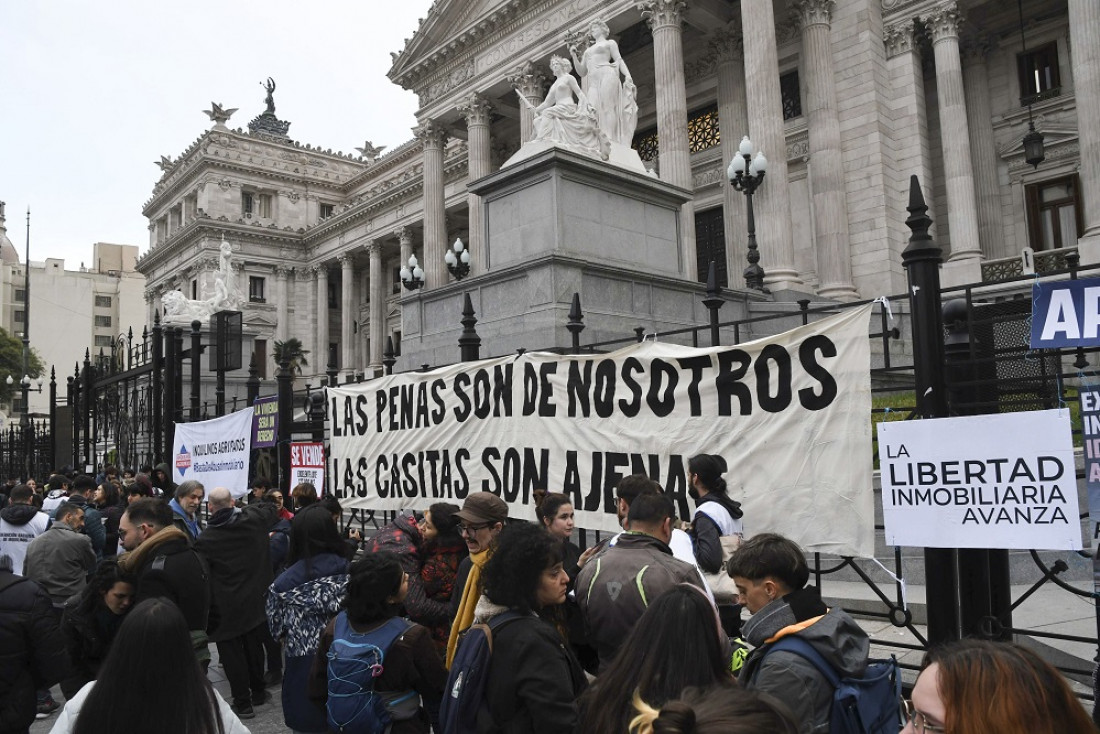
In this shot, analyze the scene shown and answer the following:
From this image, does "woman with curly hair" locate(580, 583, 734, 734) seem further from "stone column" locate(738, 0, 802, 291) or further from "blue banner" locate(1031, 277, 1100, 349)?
"stone column" locate(738, 0, 802, 291)

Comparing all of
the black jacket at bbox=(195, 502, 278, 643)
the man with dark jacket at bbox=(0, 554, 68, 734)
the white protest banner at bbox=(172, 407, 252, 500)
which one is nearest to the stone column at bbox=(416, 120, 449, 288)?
the white protest banner at bbox=(172, 407, 252, 500)

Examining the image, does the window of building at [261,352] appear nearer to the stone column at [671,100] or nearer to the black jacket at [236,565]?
the stone column at [671,100]

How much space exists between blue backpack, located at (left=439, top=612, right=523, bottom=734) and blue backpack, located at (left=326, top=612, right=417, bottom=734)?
624 mm

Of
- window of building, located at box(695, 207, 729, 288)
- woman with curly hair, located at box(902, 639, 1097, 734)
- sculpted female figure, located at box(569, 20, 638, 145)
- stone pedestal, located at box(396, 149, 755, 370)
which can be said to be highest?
window of building, located at box(695, 207, 729, 288)

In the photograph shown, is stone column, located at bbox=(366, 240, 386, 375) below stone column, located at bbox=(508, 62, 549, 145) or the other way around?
below

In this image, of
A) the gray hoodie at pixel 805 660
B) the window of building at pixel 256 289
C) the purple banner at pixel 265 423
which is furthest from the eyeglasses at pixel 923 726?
the window of building at pixel 256 289

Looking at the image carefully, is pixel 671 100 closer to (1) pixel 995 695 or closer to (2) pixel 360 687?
(2) pixel 360 687

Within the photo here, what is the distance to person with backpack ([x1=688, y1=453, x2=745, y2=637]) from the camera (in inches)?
181

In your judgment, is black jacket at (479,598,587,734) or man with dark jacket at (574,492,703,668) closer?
black jacket at (479,598,587,734)

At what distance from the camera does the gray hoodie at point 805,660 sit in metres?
2.73

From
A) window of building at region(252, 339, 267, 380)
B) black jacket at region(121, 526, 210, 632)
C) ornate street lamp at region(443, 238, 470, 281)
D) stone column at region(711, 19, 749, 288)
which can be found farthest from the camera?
window of building at region(252, 339, 267, 380)

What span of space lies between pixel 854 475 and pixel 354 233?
54.6 m

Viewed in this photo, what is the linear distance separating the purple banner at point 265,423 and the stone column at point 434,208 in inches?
1036

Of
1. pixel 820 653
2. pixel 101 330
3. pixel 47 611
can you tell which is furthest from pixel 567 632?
pixel 101 330
